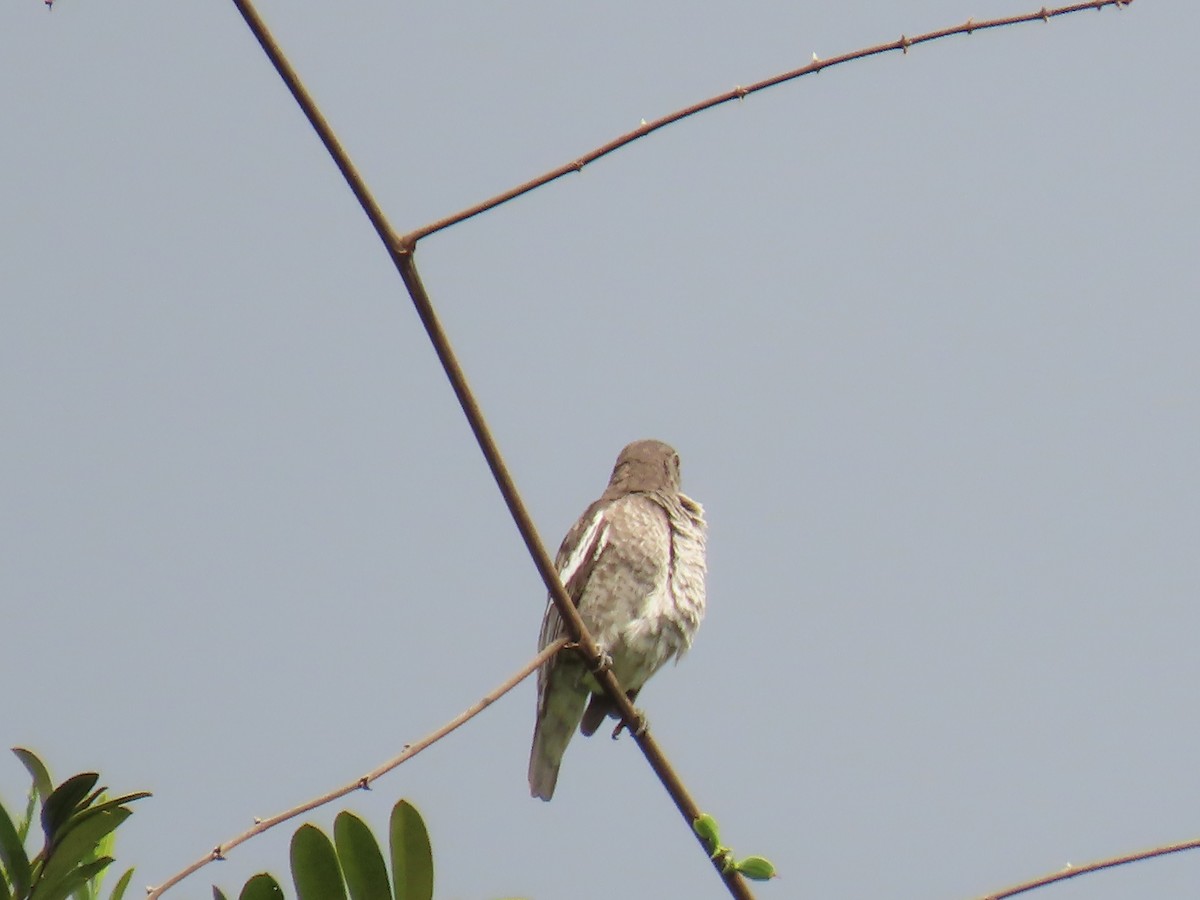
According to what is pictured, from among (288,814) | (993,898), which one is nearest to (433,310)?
(288,814)

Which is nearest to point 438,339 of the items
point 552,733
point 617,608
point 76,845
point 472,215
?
point 472,215

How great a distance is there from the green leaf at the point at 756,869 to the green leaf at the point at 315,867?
1.26m

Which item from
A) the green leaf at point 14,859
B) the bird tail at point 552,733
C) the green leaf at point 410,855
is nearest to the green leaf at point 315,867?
the green leaf at point 410,855

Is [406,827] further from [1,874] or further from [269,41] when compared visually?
[269,41]

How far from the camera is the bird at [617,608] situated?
21.2 ft

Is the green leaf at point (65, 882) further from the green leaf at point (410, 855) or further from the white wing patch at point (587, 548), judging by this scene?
the white wing patch at point (587, 548)

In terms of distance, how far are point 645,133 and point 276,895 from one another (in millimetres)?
1760

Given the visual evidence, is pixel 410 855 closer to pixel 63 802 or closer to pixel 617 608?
pixel 63 802

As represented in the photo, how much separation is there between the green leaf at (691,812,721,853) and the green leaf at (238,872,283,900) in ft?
4.42

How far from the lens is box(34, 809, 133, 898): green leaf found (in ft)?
9.09

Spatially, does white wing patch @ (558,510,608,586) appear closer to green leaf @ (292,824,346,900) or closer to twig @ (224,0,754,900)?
twig @ (224,0,754,900)

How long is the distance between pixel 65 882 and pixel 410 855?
0.66m

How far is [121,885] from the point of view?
10.6 ft

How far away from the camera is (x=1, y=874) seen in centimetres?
283
